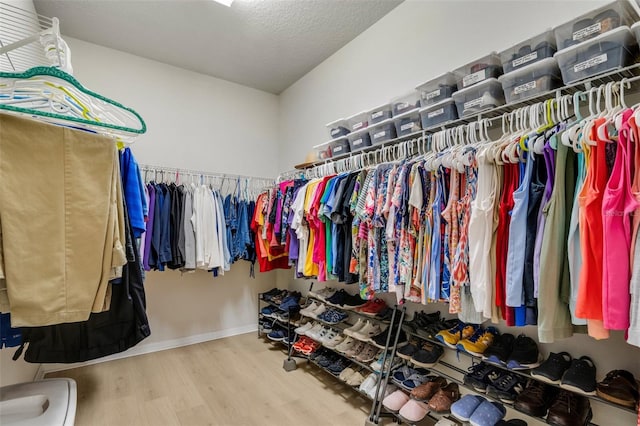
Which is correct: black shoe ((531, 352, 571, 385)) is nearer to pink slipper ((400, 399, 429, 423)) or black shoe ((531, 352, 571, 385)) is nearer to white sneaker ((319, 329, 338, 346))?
pink slipper ((400, 399, 429, 423))

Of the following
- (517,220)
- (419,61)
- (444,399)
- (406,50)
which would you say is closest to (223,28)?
(406,50)

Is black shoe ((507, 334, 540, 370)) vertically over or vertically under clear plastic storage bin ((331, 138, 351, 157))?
under

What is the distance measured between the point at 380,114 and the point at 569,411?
→ 1.94 metres

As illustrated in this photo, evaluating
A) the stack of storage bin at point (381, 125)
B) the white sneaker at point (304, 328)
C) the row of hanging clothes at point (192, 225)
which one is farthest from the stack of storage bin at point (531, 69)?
the row of hanging clothes at point (192, 225)

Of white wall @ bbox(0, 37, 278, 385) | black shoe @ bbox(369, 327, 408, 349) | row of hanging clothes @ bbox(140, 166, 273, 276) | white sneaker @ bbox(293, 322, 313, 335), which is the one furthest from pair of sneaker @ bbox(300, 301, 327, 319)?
white wall @ bbox(0, 37, 278, 385)

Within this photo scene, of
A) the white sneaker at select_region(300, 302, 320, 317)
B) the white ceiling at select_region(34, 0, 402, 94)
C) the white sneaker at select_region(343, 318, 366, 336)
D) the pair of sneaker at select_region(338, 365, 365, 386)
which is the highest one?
the white ceiling at select_region(34, 0, 402, 94)

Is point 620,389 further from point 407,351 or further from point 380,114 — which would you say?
point 380,114

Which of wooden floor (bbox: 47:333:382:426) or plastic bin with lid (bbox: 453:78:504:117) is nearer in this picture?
plastic bin with lid (bbox: 453:78:504:117)

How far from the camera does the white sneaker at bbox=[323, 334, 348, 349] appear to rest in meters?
2.48

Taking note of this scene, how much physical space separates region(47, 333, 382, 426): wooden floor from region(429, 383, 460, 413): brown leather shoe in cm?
57

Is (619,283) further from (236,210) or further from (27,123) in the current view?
(236,210)

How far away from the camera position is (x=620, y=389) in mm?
1181

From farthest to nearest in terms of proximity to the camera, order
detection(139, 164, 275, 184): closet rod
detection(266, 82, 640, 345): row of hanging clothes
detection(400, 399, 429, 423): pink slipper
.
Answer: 1. detection(139, 164, 275, 184): closet rod
2. detection(400, 399, 429, 423): pink slipper
3. detection(266, 82, 640, 345): row of hanging clothes

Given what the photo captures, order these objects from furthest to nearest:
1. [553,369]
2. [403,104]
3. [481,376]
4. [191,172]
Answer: [191,172]
[403,104]
[481,376]
[553,369]
